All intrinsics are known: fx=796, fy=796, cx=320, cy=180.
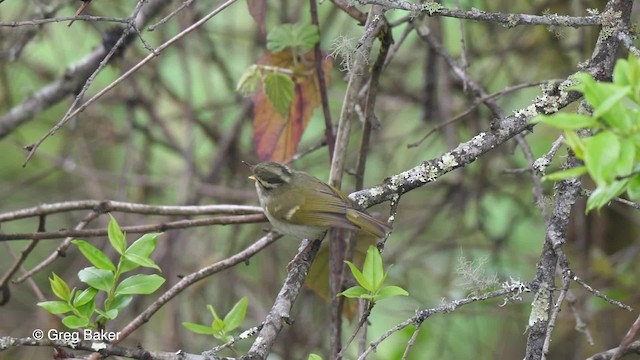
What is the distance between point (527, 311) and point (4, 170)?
3.81m

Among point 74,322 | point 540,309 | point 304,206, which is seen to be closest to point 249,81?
point 304,206

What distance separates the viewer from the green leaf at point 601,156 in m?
1.42

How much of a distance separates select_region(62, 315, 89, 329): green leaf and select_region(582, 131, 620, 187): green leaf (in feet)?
4.53

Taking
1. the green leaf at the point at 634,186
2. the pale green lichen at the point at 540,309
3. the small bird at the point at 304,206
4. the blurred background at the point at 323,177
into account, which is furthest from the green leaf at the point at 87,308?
the blurred background at the point at 323,177

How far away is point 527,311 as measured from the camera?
507cm

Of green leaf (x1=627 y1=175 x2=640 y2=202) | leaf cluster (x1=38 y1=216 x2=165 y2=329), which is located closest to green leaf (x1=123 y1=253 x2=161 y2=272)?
leaf cluster (x1=38 y1=216 x2=165 y2=329)

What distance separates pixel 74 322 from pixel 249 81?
1281 mm

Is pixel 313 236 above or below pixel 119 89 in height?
below

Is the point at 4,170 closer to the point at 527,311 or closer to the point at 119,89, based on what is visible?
the point at 119,89

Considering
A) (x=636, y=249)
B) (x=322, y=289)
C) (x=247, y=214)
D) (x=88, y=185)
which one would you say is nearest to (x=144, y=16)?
(x=247, y=214)

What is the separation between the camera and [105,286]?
2201mm

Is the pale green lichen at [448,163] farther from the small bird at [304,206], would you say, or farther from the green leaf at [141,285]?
the green leaf at [141,285]

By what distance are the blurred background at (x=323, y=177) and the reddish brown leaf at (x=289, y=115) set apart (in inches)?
45.4

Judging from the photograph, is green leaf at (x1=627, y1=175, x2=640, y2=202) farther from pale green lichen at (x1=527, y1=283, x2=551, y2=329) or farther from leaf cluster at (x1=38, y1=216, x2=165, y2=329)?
leaf cluster at (x1=38, y1=216, x2=165, y2=329)
